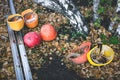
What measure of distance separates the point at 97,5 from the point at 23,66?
2.71 m

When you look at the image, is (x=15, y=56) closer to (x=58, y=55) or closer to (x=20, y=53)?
(x=20, y=53)

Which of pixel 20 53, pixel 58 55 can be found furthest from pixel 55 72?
pixel 20 53

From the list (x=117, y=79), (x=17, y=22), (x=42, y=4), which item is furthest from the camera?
(x=42, y=4)

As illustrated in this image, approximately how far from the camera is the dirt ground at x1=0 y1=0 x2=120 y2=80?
6.76 metres

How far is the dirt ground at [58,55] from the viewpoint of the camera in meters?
6.76

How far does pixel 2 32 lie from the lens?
7770 millimetres

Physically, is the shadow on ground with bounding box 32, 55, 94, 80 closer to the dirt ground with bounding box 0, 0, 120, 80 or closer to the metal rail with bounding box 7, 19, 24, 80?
the dirt ground with bounding box 0, 0, 120, 80

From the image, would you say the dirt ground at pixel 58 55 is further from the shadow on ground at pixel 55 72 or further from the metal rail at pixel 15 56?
the metal rail at pixel 15 56

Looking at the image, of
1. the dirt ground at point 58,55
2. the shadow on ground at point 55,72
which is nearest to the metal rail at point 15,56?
the dirt ground at point 58,55

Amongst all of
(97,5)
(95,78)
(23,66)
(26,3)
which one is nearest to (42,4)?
(26,3)

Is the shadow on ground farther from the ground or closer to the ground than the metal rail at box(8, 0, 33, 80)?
closer to the ground

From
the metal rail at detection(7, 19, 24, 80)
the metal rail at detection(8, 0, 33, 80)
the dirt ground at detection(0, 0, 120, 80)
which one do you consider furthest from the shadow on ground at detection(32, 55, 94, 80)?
the metal rail at detection(7, 19, 24, 80)

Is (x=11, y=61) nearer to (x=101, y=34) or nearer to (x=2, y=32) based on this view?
(x=2, y=32)

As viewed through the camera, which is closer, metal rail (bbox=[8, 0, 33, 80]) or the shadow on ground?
metal rail (bbox=[8, 0, 33, 80])
